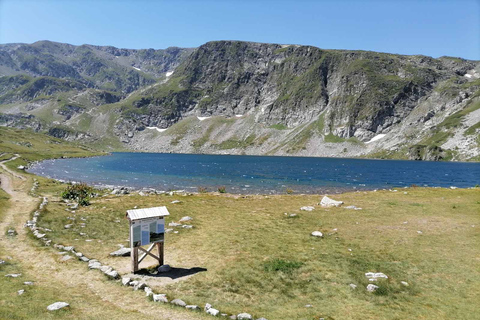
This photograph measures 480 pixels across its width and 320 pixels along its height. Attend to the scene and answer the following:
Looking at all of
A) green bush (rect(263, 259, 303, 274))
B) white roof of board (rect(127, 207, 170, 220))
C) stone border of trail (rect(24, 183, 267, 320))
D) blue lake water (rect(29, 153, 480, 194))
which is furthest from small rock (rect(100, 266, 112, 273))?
blue lake water (rect(29, 153, 480, 194))

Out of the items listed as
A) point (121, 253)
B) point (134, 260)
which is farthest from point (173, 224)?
point (134, 260)

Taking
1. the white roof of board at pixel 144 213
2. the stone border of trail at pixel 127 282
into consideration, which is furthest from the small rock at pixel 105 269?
the white roof of board at pixel 144 213

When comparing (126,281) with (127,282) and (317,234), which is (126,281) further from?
(317,234)

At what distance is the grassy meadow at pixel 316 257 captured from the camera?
1353 centimetres

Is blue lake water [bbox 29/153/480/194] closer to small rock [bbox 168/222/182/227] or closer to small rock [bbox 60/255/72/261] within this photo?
small rock [bbox 168/222/182/227]

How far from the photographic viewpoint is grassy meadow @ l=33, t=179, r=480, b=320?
44.4ft

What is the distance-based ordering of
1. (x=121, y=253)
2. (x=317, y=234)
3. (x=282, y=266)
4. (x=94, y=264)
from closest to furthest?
(x=94, y=264)
(x=282, y=266)
(x=121, y=253)
(x=317, y=234)

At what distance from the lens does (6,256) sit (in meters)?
17.7

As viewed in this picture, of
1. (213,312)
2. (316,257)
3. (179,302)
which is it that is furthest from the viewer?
(316,257)

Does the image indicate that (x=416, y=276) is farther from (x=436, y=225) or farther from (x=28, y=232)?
(x=28, y=232)

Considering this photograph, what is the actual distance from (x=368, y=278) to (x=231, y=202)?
96.4 feet

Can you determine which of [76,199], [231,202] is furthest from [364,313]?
[76,199]

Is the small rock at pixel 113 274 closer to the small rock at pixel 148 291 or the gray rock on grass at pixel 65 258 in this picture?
the small rock at pixel 148 291

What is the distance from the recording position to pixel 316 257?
1920 cm
